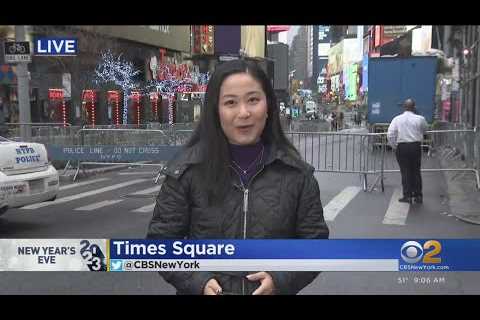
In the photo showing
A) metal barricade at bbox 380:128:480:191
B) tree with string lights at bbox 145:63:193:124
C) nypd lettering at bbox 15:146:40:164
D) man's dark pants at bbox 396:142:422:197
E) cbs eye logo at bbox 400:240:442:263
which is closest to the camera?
cbs eye logo at bbox 400:240:442:263

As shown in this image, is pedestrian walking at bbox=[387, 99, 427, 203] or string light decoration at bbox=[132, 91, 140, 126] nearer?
string light decoration at bbox=[132, 91, 140, 126]

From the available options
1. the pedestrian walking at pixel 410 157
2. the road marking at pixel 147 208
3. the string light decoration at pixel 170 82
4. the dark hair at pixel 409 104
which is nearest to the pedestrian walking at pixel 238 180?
the string light decoration at pixel 170 82

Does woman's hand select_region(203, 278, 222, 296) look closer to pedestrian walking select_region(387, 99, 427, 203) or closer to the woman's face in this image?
the woman's face

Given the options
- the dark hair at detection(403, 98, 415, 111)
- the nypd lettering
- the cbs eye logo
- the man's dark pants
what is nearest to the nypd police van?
the nypd lettering

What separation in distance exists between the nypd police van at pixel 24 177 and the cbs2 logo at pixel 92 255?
193 centimetres

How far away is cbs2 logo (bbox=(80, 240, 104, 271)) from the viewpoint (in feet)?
10.6

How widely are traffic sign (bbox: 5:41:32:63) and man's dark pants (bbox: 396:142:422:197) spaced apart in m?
5.18

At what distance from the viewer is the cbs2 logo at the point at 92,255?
3.23 metres

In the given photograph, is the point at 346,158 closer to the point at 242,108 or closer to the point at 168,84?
the point at 168,84

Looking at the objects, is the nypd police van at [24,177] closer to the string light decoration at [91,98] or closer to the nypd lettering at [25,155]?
the nypd lettering at [25,155]
